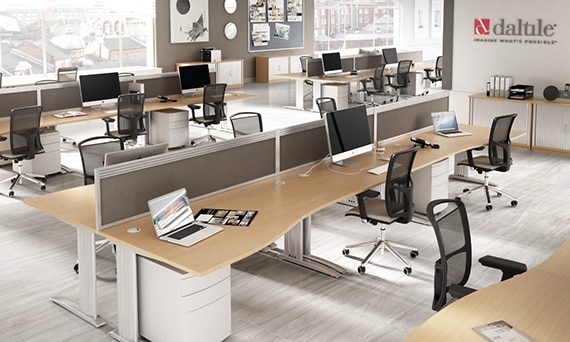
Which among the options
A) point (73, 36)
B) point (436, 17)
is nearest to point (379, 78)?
point (73, 36)

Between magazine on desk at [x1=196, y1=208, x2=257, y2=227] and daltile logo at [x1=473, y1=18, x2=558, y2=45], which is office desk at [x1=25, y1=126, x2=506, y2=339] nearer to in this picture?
magazine on desk at [x1=196, y1=208, x2=257, y2=227]

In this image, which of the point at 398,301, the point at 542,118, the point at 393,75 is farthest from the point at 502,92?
the point at 398,301

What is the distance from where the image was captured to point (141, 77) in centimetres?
918

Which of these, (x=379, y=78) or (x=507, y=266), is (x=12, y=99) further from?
(x=379, y=78)

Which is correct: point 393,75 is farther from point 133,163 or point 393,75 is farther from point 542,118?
point 133,163

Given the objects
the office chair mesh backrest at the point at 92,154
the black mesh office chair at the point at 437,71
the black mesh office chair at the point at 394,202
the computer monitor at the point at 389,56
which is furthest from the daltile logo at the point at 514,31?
the office chair mesh backrest at the point at 92,154

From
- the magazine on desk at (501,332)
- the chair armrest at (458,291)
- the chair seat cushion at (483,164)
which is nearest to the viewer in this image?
the magazine on desk at (501,332)

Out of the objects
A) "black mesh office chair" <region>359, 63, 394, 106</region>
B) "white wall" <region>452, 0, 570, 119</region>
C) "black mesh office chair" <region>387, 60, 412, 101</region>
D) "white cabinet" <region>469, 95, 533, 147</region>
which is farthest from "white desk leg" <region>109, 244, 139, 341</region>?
"black mesh office chair" <region>387, 60, 412, 101</region>

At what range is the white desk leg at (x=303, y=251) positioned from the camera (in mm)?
5164

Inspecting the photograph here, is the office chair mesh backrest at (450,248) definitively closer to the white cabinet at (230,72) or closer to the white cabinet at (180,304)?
the white cabinet at (180,304)

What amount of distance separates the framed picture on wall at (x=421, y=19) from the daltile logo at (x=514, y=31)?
11412 millimetres

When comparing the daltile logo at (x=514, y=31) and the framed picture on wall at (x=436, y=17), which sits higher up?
the framed picture on wall at (x=436, y=17)

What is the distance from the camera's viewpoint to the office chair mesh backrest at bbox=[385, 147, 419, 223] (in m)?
4.98

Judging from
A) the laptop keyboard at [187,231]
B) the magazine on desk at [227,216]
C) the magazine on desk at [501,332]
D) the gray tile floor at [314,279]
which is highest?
the magazine on desk at [227,216]
